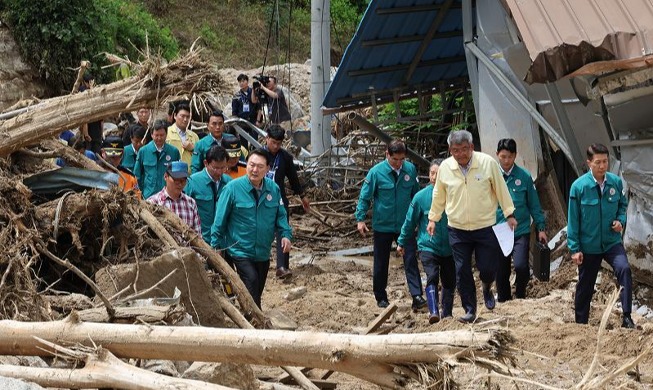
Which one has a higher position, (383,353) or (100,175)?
(100,175)

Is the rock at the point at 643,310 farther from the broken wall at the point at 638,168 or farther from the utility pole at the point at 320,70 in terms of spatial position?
the utility pole at the point at 320,70

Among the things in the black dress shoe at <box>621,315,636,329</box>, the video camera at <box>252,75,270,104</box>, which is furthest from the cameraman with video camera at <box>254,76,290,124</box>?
the black dress shoe at <box>621,315,636,329</box>

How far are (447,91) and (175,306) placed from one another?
10.9 m

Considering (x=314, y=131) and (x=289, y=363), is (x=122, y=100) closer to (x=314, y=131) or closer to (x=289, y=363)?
(x=289, y=363)

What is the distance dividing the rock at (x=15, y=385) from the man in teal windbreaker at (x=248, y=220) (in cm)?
415

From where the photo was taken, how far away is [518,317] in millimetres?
10531

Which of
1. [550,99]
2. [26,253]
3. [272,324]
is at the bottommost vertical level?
[272,324]

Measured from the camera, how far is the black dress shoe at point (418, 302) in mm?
11602

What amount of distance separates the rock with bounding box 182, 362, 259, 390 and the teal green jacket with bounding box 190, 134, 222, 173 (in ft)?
18.7

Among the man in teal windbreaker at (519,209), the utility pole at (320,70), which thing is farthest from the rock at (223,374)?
the utility pole at (320,70)

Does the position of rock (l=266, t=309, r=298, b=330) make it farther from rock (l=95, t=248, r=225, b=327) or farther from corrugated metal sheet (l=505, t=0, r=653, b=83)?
corrugated metal sheet (l=505, t=0, r=653, b=83)

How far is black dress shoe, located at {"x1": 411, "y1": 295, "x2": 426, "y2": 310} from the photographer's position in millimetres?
11602

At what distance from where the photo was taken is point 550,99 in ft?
41.3

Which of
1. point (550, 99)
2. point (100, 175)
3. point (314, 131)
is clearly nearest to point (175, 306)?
point (100, 175)
